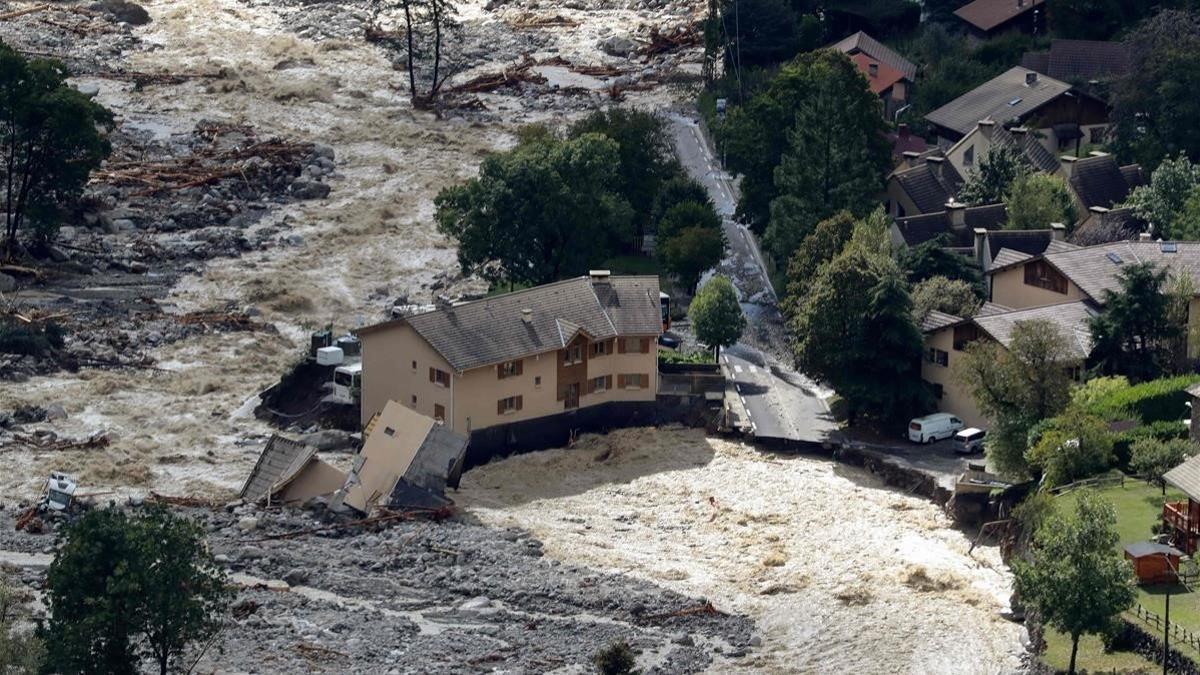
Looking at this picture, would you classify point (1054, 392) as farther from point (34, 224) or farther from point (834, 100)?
point (34, 224)

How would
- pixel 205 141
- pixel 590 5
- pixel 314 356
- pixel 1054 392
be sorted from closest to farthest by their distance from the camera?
pixel 1054 392
pixel 314 356
pixel 205 141
pixel 590 5

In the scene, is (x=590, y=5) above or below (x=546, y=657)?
above

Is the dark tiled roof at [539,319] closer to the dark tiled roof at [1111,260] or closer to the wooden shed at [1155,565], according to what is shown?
the dark tiled roof at [1111,260]

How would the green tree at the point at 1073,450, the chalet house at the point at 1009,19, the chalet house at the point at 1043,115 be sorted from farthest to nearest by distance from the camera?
the chalet house at the point at 1009,19, the chalet house at the point at 1043,115, the green tree at the point at 1073,450

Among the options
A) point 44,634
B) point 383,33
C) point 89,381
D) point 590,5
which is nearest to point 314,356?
point 89,381

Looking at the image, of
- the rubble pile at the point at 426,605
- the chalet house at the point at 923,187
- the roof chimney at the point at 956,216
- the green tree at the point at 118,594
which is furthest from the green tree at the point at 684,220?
the green tree at the point at 118,594

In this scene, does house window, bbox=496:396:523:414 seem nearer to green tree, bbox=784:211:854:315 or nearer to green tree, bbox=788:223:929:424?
green tree, bbox=788:223:929:424

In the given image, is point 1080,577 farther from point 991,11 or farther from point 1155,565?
point 991,11

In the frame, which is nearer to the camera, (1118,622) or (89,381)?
(1118,622)
